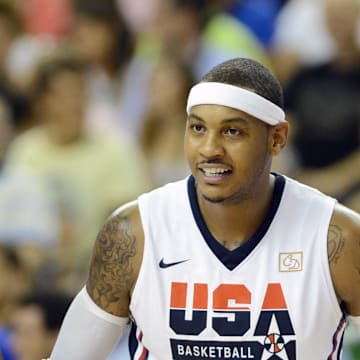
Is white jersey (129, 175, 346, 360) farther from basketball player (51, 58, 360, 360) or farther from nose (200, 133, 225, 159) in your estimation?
nose (200, 133, 225, 159)

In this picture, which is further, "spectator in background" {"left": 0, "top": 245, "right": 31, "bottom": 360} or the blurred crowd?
the blurred crowd

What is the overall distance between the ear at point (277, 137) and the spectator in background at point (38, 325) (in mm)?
2407

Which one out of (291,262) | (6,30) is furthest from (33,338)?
(6,30)

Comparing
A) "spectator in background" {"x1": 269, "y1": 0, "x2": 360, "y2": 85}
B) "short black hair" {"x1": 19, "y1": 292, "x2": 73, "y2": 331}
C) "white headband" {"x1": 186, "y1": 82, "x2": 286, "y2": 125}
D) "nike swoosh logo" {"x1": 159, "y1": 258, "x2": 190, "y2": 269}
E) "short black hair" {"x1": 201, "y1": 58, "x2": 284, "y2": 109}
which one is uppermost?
"spectator in background" {"x1": 269, "y1": 0, "x2": 360, "y2": 85}

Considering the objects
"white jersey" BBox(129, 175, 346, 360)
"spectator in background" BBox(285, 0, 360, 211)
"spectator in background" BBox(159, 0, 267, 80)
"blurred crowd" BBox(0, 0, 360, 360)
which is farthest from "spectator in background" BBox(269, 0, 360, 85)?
"white jersey" BBox(129, 175, 346, 360)

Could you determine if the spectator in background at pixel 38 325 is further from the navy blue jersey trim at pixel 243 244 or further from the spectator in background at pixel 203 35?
the spectator in background at pixel 203 35

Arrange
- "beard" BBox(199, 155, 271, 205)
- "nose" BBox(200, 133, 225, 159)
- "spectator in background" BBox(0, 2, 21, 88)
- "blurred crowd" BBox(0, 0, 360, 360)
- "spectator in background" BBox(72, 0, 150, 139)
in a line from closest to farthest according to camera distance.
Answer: "nose" BBox(200, 133, 225, 159) → "beard" BBox(199, 155, 271, 205) → "blurred crowd" BBox(0, 0, 360, 360) → "spectator in background" BBox(72, 0, 150, 139) → "spectator in background" BBox(0, 2, 21, 88)

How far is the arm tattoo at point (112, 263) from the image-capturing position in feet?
16.0

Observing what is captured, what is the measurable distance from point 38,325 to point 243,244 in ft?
7.29

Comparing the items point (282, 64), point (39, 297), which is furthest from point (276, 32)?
point (39, 297)

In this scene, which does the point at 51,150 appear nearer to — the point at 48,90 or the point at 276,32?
the point at 48,90

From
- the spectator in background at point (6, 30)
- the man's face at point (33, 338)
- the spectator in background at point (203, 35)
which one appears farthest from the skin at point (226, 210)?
the spectator in background at point (6, 30)

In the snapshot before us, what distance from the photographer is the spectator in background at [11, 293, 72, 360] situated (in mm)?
6809

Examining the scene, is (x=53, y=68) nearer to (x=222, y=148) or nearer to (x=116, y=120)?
(x=116, y=120)
